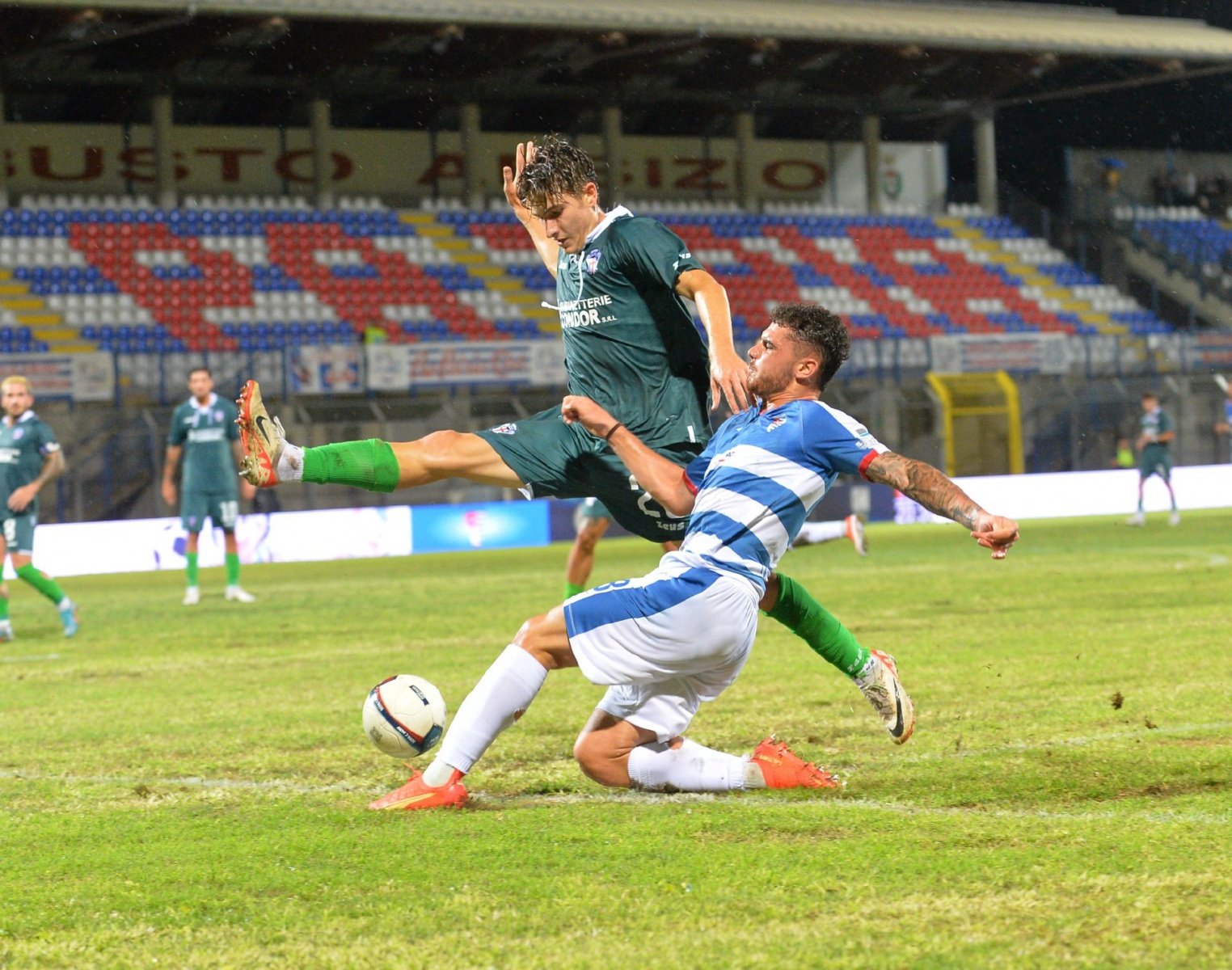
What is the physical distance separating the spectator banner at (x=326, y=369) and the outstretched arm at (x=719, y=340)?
19.0 m

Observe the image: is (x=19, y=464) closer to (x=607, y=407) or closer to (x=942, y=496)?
(x=607, y=407)

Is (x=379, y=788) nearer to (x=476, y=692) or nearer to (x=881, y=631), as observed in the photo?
(x=476, y=692)

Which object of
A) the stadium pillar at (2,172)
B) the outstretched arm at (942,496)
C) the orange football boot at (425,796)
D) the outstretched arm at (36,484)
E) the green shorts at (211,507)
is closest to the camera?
the outstretched arm at (942,496)

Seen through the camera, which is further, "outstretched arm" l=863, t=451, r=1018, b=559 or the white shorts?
the white shorts

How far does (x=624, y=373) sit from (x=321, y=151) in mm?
28271

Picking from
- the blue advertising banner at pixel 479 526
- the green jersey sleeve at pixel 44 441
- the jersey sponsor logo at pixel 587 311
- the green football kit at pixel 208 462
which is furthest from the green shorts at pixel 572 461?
the blue advertising banner at pixel 479 526

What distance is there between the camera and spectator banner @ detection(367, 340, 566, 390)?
24.7m

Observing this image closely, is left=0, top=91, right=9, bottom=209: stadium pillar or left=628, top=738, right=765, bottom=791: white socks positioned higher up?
left=0, top=91, right=9, bottom=209: stadium pillar

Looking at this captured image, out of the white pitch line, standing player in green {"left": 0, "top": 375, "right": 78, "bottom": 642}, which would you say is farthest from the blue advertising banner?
the white pitch line

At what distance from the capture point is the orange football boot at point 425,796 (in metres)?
4.51

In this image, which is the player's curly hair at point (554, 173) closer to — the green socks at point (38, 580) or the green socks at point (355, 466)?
the green socks at point (355, 466)

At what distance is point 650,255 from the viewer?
523cm

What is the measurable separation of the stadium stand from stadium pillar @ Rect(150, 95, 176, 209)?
0.54 meters

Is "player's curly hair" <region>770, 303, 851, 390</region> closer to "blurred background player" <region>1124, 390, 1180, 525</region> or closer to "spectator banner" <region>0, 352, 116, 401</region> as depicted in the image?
"blurred background player" <region>1124, 390, 1180, 525</region>
